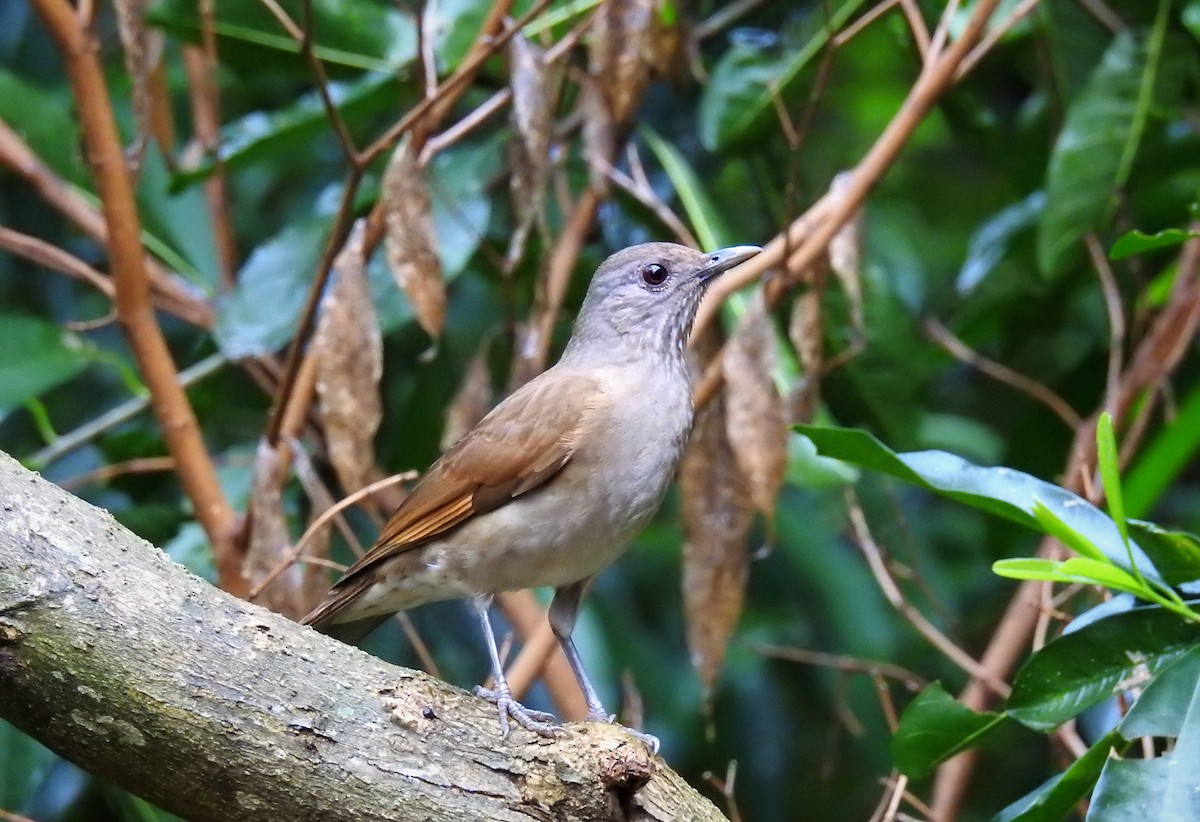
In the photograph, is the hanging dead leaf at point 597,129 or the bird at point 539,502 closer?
the bird at point 539,502

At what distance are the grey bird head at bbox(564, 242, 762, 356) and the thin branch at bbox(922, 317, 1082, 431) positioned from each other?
120 centimetres

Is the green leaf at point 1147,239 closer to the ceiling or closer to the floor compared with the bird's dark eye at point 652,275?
closer to the ceiling

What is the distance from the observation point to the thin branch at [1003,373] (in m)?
4.41

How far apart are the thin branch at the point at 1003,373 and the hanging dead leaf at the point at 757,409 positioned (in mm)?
1305

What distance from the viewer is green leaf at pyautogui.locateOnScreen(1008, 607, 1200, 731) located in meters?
2.71

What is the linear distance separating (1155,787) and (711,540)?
1.46 meters

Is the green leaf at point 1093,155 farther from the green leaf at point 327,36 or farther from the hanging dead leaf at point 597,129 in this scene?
the green leaf at point 327,36

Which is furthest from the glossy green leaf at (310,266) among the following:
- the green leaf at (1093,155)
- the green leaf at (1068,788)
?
the green leaf at (1068,788)

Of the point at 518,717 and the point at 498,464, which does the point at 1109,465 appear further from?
the point at 498,464

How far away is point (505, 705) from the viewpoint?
272 centimetres

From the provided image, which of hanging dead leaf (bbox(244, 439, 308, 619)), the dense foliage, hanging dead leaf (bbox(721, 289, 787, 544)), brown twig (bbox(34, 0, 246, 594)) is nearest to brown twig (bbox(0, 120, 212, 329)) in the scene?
the dense foliage

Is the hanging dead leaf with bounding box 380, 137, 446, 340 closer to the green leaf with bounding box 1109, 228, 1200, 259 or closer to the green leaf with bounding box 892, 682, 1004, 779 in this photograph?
the green leaf with bounding box 892, 682, 1004, 779

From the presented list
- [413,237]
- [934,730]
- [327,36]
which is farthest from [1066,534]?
[327,36]

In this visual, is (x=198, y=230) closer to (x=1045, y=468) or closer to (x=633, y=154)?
(x=633, y=154)
